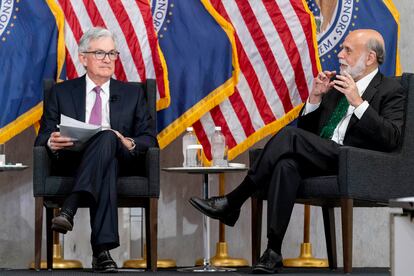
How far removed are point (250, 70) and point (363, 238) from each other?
1507mm

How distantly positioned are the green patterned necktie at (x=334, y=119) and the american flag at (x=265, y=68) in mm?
740

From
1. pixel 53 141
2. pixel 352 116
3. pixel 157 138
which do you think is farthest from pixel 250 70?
pixel 53 141

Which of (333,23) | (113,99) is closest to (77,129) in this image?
(113,99)

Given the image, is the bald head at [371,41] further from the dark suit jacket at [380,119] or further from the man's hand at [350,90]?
the man's hand at [350,90]

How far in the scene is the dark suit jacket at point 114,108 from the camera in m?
5.32

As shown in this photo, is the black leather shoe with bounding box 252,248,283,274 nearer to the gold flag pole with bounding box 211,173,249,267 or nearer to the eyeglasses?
the gold flag pole with bounding box 211,173,249,267

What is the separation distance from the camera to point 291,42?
6035 millimetres

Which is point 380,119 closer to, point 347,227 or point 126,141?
point 347,227

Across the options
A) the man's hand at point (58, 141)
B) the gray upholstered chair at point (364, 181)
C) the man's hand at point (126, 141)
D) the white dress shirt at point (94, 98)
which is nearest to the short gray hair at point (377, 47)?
the gray upholstered chair at point (364, 181)

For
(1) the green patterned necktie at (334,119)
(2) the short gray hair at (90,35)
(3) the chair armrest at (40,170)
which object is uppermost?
(2) the short gray hair at (90,35)

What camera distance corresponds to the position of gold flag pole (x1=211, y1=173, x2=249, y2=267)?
19.4 ft

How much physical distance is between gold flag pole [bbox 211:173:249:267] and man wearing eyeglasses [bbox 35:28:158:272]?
32.0 inches

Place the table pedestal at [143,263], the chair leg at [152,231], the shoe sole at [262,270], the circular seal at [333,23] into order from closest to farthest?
the shoe sole at [262,270], the chair leg at [152,231], the table pedestal at [143,263], the circular seal at [333,23]

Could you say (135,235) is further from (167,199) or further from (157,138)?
(157,138)
